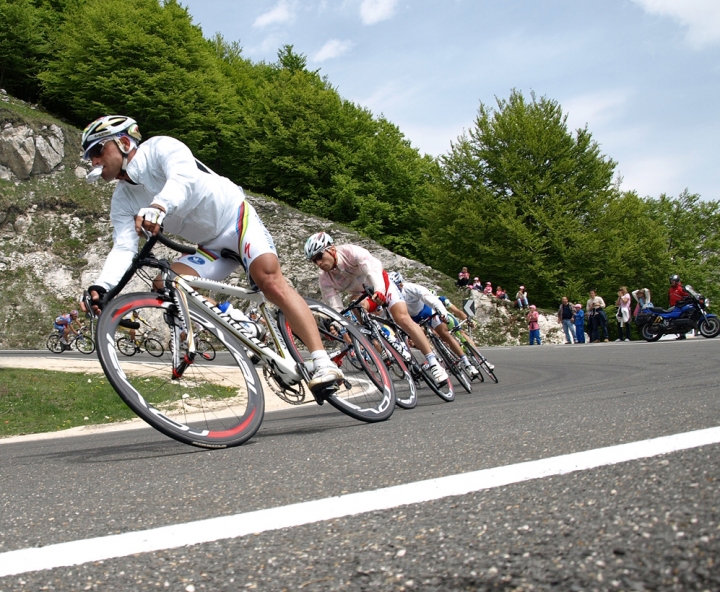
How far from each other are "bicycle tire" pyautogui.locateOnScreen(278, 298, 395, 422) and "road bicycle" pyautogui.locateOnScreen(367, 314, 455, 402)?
1721 mm

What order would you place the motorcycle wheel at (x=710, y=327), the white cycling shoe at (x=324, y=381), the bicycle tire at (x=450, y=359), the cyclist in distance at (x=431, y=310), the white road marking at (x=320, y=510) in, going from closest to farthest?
the white road marking at (x=320, y=510) < the white cycling shoe at (x=324, y=381) < the bicycle tire at (x=450, y=359) < the cyclist in distance at (x=431, y=310) < the motorcycle wheel at (x=710, y=327)

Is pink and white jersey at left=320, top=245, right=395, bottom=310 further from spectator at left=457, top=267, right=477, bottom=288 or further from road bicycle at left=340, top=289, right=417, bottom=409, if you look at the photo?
spectator at left=457, top=267, right=477, bottom=288

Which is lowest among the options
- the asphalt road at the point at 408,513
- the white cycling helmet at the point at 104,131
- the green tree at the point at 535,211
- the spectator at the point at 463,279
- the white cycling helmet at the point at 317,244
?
the asphalt road at the point at 408,513

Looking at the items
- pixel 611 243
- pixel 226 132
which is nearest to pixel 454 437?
pixel 611 243

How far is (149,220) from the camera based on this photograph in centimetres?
378

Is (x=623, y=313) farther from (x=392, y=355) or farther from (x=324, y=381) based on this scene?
(x=324, y=381)

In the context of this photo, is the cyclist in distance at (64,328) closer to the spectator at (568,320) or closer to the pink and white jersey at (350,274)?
the spectator at (568,320)

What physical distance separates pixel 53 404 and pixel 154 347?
784 centimetres

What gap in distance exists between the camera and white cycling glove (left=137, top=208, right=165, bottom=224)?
3785 mm

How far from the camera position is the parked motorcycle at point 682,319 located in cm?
1988

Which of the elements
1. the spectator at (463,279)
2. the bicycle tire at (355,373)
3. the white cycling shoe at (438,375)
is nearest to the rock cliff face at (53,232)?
the spectator at (463,279)

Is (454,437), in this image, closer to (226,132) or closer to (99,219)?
(99,219)

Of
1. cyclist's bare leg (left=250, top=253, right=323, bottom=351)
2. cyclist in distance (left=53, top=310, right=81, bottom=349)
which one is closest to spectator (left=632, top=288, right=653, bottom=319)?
cyclist's bare leg (left=250, top=253, right=323, bottom=351)

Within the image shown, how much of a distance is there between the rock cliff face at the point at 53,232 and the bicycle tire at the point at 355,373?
91.1 ft
